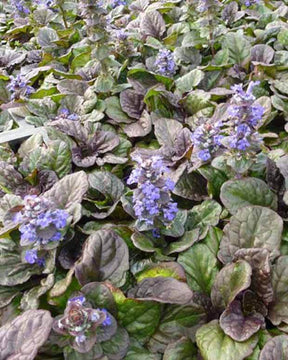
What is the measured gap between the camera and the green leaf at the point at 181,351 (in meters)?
2.32

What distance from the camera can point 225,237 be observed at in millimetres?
2672

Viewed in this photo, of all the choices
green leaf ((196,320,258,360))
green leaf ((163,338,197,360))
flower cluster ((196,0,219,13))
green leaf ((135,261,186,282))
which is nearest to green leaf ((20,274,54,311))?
green leaf ((135,261,186,282))

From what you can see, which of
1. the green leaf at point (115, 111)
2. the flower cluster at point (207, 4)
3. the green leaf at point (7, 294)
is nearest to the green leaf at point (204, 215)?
the green leaf at point (7, 294)

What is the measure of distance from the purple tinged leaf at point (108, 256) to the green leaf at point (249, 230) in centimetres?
58

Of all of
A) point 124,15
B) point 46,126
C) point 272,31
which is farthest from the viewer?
point 124,15

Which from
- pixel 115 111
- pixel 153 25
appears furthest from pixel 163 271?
pixel 153 25

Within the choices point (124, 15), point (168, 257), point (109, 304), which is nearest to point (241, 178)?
point (168, 257)

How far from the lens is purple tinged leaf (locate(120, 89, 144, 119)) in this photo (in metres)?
3.90

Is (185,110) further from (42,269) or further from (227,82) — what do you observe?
(42,269)

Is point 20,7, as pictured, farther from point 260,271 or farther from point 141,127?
point 260,271

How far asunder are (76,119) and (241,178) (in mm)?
1591

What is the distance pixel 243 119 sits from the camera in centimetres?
267

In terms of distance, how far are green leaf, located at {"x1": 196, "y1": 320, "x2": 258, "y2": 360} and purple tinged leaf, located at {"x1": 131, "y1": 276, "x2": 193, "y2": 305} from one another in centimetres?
20

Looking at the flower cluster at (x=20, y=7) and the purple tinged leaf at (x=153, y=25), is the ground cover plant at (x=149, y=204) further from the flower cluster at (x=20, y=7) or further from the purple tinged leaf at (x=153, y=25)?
the flower cluster at (x=20, y=7)
